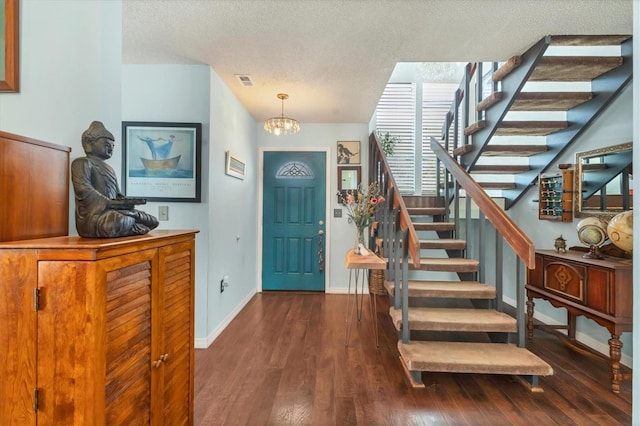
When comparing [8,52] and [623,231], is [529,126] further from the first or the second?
[8,52]

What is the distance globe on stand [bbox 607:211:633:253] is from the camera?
6.30 feet

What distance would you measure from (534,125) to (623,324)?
1.71 meters

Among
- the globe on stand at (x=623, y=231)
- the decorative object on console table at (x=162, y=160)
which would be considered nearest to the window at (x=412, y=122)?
the globe on stand at (x=623, y=231)

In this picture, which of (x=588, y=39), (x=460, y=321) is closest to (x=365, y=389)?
(x=460, y=321)

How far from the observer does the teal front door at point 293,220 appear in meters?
4.25

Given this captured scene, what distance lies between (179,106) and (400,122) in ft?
11.1

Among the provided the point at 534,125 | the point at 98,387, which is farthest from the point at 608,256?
the point at 98,387

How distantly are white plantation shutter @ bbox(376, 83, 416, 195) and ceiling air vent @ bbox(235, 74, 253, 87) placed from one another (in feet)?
8.19

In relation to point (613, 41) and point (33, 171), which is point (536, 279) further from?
point (33, 171)

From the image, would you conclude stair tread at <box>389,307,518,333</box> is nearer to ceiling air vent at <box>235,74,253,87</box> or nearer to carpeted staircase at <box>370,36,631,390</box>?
carpeted staircase at <box>370,36,631,390</box>

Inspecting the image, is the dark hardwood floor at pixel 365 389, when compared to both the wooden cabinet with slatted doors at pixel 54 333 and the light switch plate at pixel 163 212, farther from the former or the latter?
the light switch plate at pixel 163 212

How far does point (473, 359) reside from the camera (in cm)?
201

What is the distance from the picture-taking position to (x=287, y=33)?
2.08 m

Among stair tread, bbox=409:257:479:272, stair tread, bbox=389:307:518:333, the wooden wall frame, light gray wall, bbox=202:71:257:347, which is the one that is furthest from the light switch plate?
stair tread, bbox=409:257:479:272
